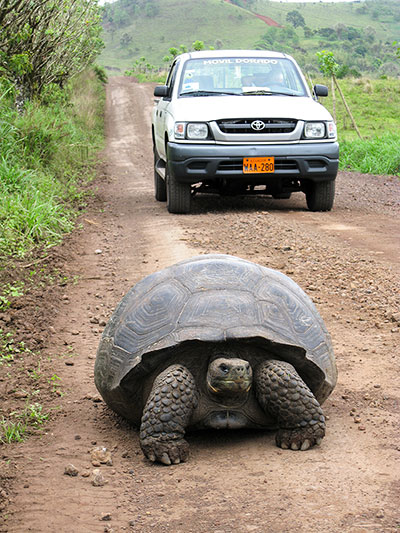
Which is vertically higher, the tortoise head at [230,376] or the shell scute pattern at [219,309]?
the shell scute pattern at [219,309]

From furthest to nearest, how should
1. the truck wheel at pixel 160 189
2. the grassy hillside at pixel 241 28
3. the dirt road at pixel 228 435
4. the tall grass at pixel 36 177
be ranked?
the grassy hillside at pixel 241 28 < the truck wheel at pixel 160 189 < the tall grass at pixel 36 177 < the dirt road at pixel 228 435

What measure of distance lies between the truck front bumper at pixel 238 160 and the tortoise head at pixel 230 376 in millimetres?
5789

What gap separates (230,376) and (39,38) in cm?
1188

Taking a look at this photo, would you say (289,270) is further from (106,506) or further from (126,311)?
(106,506)

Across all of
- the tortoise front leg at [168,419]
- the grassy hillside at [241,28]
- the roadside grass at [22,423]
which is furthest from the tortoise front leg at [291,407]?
the grassy hillside at [241,28]

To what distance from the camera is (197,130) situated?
8.94 metres

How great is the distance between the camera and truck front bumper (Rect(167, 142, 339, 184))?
8914 millimetres

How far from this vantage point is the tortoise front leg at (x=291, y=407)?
3428 millimetres

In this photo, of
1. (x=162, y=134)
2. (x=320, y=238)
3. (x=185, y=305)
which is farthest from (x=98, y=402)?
(x=162, y=134)

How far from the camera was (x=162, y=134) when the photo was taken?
10164 millimetres

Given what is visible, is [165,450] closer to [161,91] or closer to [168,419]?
[168,419]

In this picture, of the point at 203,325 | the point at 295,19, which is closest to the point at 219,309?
the point at 203,325

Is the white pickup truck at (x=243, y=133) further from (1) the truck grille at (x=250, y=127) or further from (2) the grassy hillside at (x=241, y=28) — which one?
(2) the grassy hillside at (x=241, y=28)

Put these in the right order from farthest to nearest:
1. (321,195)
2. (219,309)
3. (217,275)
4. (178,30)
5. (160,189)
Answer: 1. (178,30)
2. (160,189)
3. (321,195)
4. (217,275)
5. (219,309)
